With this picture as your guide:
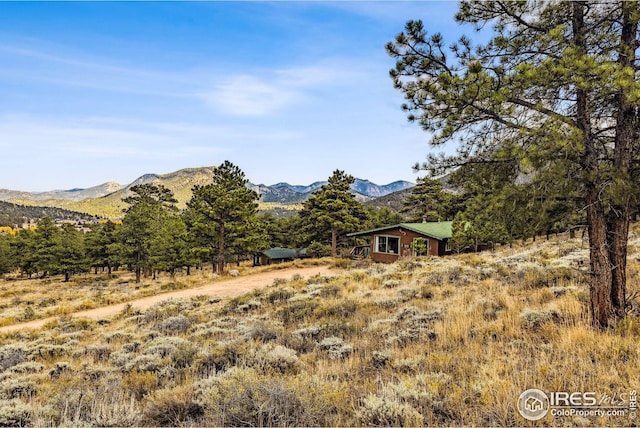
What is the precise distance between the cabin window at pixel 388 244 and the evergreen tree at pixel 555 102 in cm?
2792

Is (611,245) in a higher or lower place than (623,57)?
lower

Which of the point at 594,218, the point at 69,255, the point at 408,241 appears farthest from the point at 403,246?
the point at 69,255

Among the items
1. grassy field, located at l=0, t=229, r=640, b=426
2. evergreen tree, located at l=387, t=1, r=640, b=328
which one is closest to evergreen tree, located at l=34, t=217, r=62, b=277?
grassy field, located at l=0, t=229, r=640, b=426

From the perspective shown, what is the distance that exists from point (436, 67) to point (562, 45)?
2.00 m

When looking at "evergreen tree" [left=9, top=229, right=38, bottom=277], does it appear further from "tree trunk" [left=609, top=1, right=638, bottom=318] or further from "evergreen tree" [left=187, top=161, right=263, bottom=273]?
"tree trunk" [left=609, top=1, right=638, bottom=318]

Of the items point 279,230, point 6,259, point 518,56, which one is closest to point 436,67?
point 518,56

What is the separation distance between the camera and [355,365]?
563 centimetres

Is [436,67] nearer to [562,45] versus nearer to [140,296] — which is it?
[562,45]

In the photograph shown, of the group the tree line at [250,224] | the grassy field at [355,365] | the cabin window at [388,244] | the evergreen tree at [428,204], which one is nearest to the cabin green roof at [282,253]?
the tree line at [250,224]

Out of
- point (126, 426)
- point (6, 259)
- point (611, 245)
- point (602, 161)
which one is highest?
point (602, 161)

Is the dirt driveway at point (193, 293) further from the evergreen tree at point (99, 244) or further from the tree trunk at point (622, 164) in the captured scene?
the evergreen tree at point (99, 244)

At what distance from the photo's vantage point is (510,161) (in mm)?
6086

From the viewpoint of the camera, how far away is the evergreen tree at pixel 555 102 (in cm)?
506

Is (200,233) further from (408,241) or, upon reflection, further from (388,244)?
(408,241)
